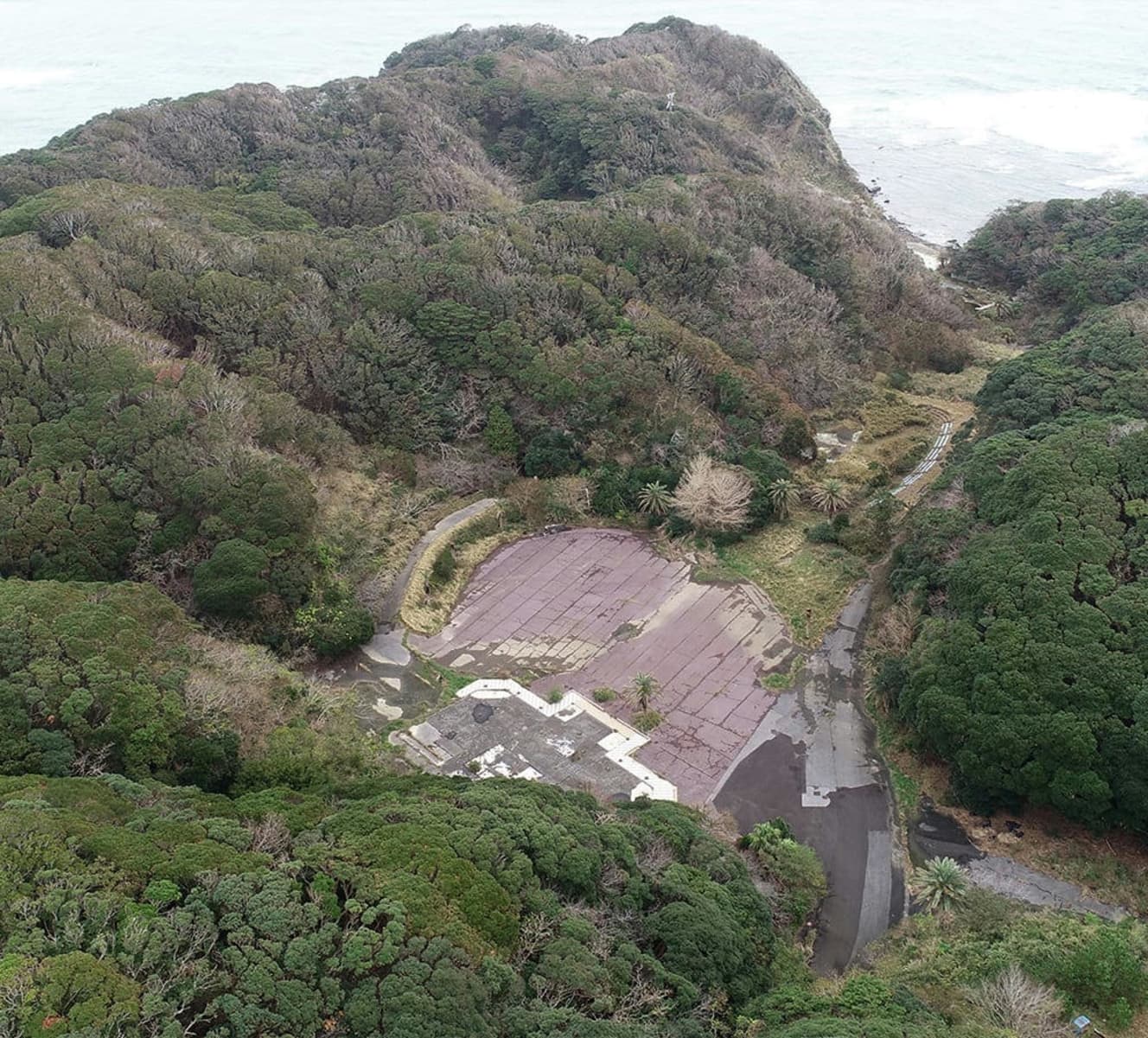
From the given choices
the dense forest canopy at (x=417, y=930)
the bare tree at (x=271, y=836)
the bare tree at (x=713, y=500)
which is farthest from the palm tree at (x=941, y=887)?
the bare tree at (x=713, y=500)

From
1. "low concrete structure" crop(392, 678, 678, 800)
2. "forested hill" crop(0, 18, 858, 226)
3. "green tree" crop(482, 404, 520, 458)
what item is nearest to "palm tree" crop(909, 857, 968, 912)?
"low concrete structure" crop(392, 678, 678, 800)

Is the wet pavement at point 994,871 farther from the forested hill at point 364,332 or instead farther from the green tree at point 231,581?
the green tree at point 231,581

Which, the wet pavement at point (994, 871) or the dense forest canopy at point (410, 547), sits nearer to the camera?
the dense forest canopy at point (410, 547)

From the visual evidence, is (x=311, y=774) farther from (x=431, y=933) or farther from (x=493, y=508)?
(x=493, y=508)

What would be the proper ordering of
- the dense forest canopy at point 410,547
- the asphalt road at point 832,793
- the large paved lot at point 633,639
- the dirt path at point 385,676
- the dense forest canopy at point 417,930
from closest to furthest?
the dense forest canopy at point 417,930 < the dense forest canopy at point 410,547 < the asphalt road at point 832,793 < the large paved lot at point 633,639 < the dirt path at point 385,676

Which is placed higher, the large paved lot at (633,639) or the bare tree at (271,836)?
the bare tree at (271,836)

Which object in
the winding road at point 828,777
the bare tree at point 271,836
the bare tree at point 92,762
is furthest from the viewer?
the winding road at point 828,777

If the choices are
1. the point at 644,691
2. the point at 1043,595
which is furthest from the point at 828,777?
the point at 1043,595
